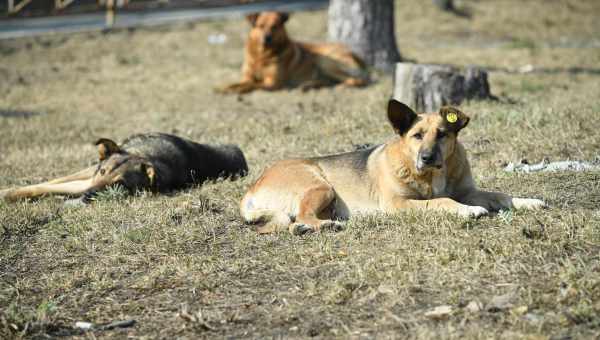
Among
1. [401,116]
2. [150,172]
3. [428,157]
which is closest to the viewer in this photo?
[428,157]

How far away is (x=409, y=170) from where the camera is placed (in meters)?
6.41

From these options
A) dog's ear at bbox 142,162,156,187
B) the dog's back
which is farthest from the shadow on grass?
dog's ear at bbox 142,162,156,187

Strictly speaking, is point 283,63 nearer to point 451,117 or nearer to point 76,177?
point 76,177

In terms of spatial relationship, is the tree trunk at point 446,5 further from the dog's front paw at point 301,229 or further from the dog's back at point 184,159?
the dog's front paw at point 301,229

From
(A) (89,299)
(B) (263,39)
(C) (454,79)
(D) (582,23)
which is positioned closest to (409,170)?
(A) (89,299)

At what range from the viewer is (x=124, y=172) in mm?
8430

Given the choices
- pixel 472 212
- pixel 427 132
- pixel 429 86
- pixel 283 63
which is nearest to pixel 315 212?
pixel 427 132

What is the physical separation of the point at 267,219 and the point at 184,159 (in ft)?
7.92

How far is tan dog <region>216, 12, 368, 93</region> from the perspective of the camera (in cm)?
1427

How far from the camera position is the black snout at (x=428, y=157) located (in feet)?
19.7

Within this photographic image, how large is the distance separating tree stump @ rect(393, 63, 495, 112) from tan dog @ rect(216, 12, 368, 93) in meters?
3.34

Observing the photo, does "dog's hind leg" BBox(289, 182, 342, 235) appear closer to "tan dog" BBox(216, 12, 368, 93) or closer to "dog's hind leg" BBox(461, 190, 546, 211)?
"dog's hind leg" BBox(461, 190, 546, 211)

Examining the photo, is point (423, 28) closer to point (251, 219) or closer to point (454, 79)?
point (454, 79)

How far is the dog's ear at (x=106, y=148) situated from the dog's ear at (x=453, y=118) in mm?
4093
